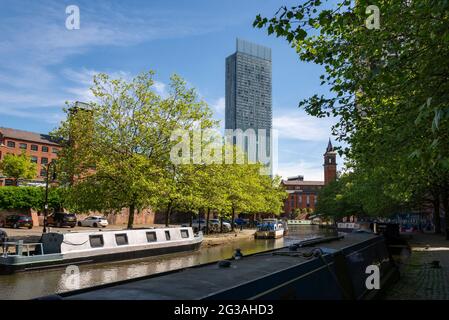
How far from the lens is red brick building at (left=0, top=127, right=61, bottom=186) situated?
81375 mm

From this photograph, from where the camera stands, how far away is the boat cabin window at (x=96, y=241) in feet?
76.6

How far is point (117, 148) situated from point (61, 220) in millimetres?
21629

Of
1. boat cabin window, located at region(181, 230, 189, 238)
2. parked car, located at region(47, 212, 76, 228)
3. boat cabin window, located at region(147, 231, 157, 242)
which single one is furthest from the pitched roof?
boat cabin window, located at region(147, 231, 157, 242)

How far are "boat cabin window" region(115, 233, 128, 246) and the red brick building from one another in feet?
197

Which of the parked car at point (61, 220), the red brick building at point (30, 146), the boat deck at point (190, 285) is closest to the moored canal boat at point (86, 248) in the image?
the boat deck at point (190, 285)

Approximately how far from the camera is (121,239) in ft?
82.9

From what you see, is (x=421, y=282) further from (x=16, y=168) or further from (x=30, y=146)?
(x=30, y=146)

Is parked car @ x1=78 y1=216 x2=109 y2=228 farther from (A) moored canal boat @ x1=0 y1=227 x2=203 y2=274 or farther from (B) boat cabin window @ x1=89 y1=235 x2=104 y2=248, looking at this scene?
(B) boat cabin window @ x1=89 y1=235 x2=104 y2=248

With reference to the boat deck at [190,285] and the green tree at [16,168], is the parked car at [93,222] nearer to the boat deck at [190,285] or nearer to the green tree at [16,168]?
the green tree at [16,168]

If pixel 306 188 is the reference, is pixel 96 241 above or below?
below

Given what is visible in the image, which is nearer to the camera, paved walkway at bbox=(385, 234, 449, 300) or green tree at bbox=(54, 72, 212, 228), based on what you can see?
paved walkway at bbox=(385, 234, 449, 300)

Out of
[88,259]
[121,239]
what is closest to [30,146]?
[121,239]

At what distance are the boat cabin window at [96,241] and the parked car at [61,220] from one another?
24.9m
